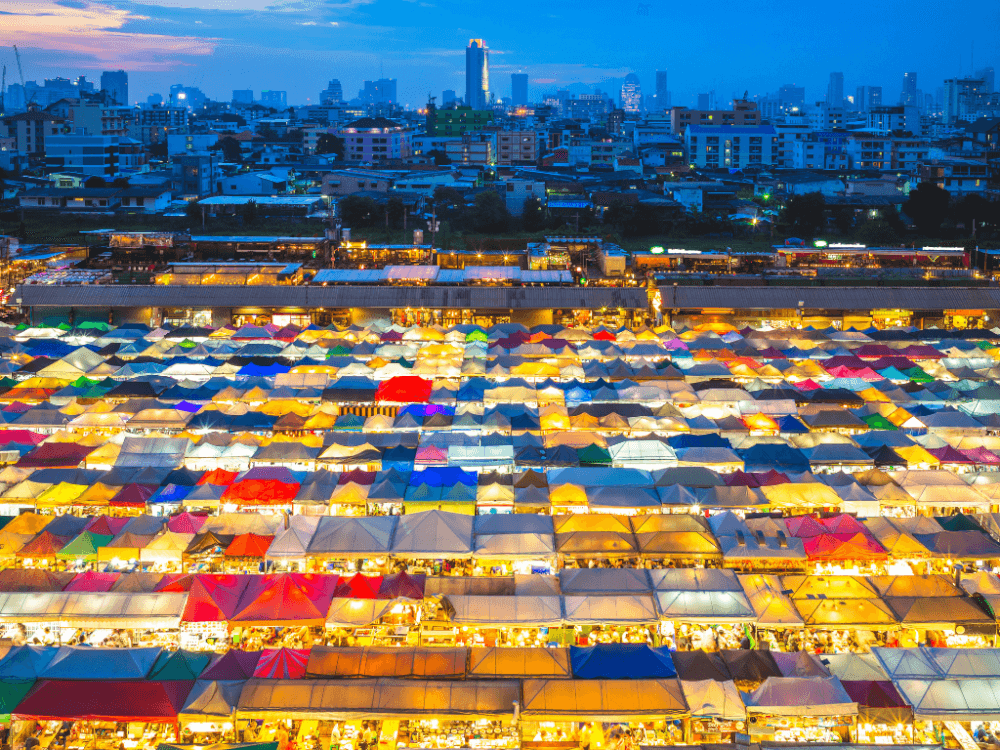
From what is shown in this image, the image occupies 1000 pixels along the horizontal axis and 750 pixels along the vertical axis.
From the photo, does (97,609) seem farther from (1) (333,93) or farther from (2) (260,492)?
(1) (333,93)

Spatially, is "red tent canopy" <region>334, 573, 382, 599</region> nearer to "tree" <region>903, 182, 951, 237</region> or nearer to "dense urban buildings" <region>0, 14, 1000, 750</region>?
"dense urban buildings" <region>0, 14, 1000, 750</region>

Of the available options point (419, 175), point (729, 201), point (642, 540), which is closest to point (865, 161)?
point (729, 201)

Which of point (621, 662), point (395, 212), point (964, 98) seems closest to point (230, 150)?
point (395, 212)

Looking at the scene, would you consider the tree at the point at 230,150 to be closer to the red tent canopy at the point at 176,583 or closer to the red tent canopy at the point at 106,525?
the red tent canopy at the point at 106,525

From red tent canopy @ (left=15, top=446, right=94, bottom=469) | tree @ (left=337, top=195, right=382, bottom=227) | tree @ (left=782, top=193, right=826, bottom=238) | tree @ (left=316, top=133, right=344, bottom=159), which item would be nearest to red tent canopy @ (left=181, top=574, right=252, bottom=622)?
red tent canopy @ (left=15, top=446, right=94, bottom=469)

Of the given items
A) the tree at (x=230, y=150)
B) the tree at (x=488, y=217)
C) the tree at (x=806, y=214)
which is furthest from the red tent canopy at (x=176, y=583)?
the tree at (x=230, y=150)
